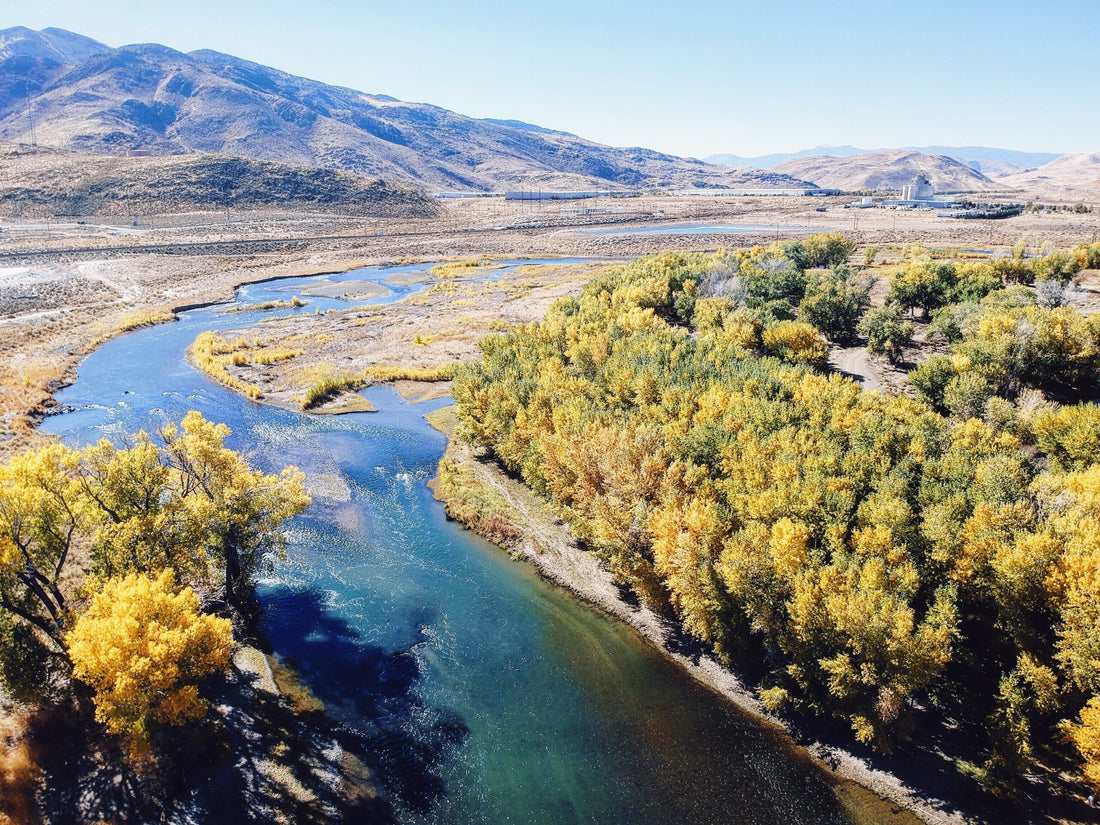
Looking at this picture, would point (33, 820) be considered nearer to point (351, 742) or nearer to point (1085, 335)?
point (351, 742)

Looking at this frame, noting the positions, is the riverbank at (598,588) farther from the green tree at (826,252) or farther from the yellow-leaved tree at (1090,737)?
the green tree at (826,252)

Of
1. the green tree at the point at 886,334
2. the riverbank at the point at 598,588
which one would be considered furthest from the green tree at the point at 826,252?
the riverbank at the point at 598,588

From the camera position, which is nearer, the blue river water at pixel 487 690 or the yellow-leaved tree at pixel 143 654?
the yellow-leaved tree at pixel 143 654

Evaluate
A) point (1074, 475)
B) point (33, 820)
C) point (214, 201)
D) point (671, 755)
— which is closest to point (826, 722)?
point (671, 755)

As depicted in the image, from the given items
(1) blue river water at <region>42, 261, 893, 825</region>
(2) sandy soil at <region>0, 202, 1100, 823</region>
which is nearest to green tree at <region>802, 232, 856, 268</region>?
(2) sandy soil at <region>0, 202, 1100, 823</region>

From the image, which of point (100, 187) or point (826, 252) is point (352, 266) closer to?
point (100, 187)

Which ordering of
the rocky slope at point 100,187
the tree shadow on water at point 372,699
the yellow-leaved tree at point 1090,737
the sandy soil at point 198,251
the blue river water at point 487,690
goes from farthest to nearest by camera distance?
the rocky slope at point 100,187
the sandy soil at point 198,251
the tree shadow on water at point 372,699
the blue river water at point 487,690
the yellow-leaved tree at point 1090,737

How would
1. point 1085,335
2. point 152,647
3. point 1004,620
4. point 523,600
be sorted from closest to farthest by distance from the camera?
point 152,647 < point 1004,620 < point 523,600 < point 1085,335

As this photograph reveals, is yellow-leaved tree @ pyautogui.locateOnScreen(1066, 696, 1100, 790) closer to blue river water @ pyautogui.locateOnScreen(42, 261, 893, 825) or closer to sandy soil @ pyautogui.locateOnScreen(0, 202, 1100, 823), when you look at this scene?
sandy soil @ pyautogui.locateOnScreen(0, 202, 1100, 823)
